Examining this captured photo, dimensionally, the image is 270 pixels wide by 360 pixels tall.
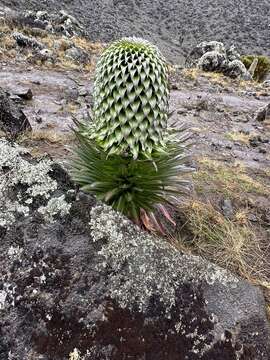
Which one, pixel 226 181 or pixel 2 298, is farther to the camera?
pixel 226 181

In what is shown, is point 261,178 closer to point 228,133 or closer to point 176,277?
point 228,133

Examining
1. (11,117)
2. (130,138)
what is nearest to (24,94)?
(11,117)

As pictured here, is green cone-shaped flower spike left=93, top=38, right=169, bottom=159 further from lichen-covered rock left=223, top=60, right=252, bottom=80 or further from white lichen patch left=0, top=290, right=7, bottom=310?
Result: lichen-covered rock left=223, top=60, right=252, bottom=80

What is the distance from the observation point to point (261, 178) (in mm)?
6891

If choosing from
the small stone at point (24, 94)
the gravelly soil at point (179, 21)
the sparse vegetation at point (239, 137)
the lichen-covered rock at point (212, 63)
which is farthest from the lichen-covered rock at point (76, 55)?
the gravelly soil at point (179, 21)

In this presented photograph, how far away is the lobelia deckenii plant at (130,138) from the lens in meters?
3.57

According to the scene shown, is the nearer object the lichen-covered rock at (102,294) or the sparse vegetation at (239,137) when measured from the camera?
the lichen-covered rock at (102,294)

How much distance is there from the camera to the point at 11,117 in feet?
19.2

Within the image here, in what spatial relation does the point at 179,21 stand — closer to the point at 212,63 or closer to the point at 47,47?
the point at 212,63

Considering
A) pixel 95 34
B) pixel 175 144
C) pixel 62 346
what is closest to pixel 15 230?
pixel 62 346

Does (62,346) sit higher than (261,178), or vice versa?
(62,346)

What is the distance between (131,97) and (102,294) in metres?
1.50

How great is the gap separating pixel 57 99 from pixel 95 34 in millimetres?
28550

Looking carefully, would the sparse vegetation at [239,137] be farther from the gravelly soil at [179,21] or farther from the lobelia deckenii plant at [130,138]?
the gravelly soil at [179,21]
